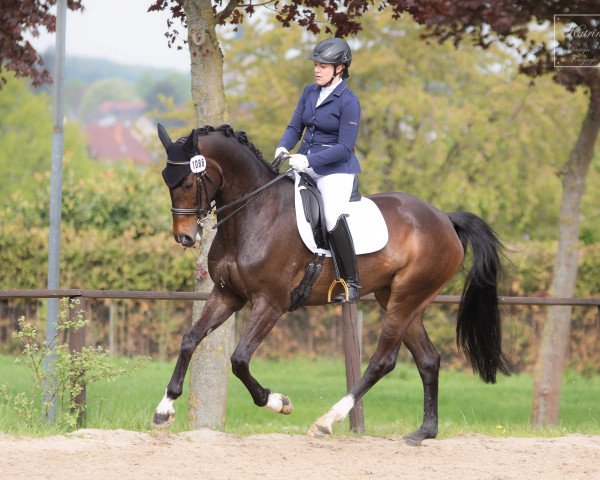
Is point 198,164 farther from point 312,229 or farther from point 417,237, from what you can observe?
point 417,237

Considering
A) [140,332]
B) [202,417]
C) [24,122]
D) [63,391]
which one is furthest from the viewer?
[24,122]

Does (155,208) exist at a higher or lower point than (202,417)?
higher

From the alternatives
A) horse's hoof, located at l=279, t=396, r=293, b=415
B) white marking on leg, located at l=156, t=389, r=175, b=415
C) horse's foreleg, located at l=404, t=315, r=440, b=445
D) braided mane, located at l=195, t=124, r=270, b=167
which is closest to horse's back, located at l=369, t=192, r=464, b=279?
horse's foreleg, located at l=404, t=315, r=440, b=445

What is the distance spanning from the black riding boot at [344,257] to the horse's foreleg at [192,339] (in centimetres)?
74

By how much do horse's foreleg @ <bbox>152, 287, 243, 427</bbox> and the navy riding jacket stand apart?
113 centimetres

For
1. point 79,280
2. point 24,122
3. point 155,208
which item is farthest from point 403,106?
point 24,122

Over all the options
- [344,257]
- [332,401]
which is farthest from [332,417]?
[332,401]

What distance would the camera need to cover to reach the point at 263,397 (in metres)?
6.90

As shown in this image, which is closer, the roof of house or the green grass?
the green grass

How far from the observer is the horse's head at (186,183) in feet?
21.4

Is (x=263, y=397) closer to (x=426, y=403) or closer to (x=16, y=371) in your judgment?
(x=426, y=403)

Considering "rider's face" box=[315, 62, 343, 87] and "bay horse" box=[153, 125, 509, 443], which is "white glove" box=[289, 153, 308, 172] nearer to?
"bay horse" box=[153, 125, 509, 443]

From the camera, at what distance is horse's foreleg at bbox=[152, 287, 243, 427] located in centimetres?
674

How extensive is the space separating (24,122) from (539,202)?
26499 millimetres
